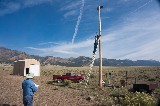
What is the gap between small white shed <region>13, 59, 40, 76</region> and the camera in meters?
41.7

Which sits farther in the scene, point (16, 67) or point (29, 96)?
point (16, 67)

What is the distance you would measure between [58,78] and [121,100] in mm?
18909

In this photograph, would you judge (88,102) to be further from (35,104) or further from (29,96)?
(29,96)

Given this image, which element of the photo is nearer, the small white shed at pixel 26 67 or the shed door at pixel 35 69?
the small white shed at pixel 26 67

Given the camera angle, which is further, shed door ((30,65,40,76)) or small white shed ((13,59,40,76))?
shed door ((30,65,40,76))

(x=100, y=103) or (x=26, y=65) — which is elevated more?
(x=26, y=65)

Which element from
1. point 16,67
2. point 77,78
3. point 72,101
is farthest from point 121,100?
point 16,67

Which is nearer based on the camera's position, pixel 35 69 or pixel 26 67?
pixel 26 67

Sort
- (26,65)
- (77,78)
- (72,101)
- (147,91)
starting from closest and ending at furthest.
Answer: (72,101), (147,91), (77,78), (26,65)

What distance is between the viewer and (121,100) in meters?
14.8

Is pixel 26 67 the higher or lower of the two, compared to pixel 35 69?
higher

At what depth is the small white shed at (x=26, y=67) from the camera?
41.7 meters

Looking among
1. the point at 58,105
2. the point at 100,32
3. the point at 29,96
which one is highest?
the point at 100,32

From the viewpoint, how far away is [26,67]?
41.9m
